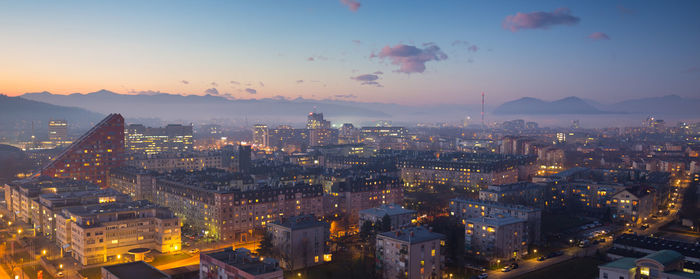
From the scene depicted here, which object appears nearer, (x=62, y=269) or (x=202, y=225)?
(x=62, y=269)

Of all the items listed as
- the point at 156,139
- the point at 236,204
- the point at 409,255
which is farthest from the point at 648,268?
the point at 156,139

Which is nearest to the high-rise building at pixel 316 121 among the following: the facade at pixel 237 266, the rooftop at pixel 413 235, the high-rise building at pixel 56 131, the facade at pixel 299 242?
the high-rise building at pixel 56 131

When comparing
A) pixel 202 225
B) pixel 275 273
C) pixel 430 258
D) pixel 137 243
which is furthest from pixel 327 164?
pixel 275 273

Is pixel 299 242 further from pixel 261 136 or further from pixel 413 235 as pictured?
pixel 261 136

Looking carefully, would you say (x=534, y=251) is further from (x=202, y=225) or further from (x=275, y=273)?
(x=202, y=225)

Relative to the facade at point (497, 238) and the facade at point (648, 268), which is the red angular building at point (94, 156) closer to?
the facade at point (497, 238)

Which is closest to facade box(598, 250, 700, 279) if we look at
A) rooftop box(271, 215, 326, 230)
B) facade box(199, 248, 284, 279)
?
rooftop box(271, 215, 326, 230)
